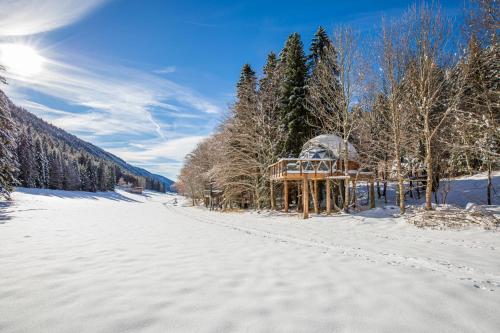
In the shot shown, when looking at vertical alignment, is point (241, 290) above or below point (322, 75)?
below

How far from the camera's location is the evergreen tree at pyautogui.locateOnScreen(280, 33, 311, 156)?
79.2 feet

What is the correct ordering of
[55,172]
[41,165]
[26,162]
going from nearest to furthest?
[26,162], [41,165], [55,172]

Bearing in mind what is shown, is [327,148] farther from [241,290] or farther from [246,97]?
[241,290]

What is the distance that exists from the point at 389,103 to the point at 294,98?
945cm

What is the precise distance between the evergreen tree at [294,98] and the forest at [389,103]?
0.09 meters

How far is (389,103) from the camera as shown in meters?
16.3

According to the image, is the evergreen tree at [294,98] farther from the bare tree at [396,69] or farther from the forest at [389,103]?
the bare tree at [396,69]

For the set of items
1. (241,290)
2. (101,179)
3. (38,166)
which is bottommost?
(241,290)

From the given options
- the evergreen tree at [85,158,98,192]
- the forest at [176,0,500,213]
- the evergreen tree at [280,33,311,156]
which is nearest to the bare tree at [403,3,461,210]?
the forest at [176,0,500,213]

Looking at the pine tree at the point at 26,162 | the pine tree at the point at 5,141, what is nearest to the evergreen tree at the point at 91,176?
the pine tree at the point at 26,162

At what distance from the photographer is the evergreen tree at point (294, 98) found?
24.1 meters

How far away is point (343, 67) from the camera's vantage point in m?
18.2

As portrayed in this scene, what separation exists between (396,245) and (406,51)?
12686mm

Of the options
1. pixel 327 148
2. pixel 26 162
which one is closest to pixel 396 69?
pixel 327 148
